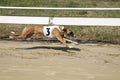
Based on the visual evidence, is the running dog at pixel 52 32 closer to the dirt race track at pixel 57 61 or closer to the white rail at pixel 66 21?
the dirt race track at pixel 57 61

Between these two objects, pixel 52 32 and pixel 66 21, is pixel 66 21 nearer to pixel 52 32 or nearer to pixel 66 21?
pixel 66 21

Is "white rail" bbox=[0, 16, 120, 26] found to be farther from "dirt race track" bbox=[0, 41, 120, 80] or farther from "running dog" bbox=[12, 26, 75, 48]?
"running dog" bbox=[12, 26, 75, 48]

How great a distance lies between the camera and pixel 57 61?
279 inches

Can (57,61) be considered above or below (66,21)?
below

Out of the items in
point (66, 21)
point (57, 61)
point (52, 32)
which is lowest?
point (57, 61)

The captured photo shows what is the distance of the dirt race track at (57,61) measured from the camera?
5.95 m

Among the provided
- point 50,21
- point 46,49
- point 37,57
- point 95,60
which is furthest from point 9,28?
point 95,60

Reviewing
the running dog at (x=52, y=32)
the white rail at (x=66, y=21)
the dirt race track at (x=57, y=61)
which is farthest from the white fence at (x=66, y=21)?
the running dog at (x=52, y=32)

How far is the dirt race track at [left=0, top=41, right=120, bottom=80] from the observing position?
5953mm

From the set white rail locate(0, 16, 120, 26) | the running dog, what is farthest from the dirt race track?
white rail locate(0, 16, 120, 26)

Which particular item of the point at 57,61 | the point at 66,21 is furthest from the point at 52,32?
the point at 66,21

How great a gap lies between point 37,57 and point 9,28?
153 inches

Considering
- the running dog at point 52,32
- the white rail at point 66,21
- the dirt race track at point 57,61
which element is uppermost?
the white rail at point 66,21

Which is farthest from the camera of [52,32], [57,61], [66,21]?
[66,21]
